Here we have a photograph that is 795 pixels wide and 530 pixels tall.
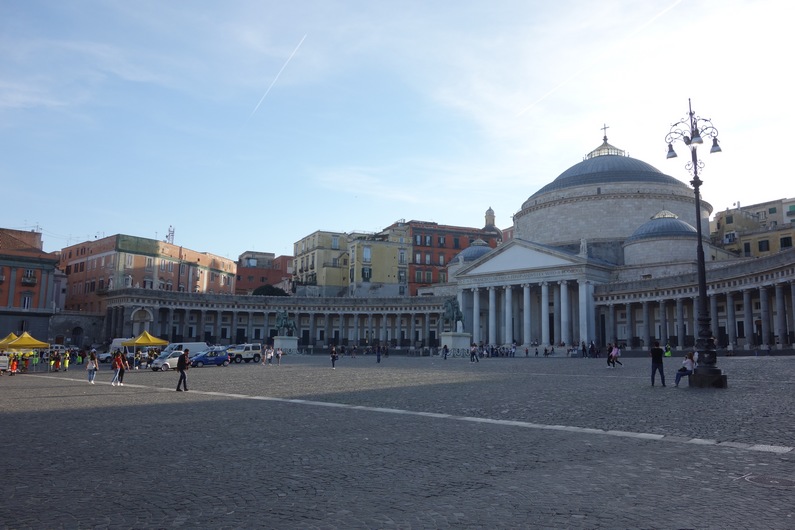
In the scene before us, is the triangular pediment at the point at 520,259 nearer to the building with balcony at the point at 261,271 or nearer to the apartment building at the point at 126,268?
the apartment building at the point at 126,268

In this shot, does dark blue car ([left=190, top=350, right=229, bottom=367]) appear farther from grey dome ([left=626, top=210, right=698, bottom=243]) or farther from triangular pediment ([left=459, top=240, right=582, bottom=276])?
grey dome ([left=626, top=210, right=698, bottom=243])

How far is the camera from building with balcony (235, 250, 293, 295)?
110 m

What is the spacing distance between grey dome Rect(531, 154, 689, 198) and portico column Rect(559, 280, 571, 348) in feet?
59.1

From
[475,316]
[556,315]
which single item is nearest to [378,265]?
[475,316]

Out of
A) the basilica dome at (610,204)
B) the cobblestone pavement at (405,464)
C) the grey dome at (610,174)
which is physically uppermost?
the grey dome at (610,174)

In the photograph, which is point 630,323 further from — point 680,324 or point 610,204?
point 610,204

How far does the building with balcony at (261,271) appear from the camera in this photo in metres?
110

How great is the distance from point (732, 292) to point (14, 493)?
54.6 meters

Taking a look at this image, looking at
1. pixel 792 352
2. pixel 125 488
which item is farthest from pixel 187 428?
pixel 792 352

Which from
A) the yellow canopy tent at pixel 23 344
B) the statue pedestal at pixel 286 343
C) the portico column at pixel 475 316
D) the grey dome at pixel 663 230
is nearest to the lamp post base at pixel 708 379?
the yellow canopy tent at pixel 23 344

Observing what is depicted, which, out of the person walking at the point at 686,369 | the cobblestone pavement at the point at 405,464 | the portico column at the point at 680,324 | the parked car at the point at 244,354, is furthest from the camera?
the portico column at the point at 680,324

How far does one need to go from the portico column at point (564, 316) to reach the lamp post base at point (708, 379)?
149 feet

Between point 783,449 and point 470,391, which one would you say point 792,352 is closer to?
point 470,391

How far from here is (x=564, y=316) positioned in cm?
6588
